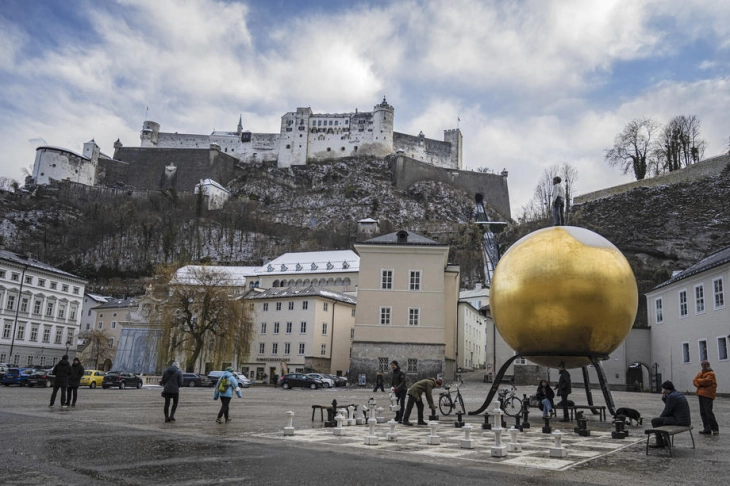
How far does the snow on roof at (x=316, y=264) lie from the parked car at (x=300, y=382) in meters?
35.0

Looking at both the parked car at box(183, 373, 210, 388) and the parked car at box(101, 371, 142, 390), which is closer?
the parked car at box(101, 371, 142, 390)

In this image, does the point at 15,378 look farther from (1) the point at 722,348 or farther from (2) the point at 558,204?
(1) the point at 722,348

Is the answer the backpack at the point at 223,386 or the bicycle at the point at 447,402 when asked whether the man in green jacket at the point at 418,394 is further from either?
the backpack at the point at 223,386

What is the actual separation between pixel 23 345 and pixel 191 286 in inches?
1129

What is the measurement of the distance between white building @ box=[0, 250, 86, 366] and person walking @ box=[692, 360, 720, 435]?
213 feet

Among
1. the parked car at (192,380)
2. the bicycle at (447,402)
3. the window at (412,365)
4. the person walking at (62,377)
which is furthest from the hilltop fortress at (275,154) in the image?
the person walking at (62,377)

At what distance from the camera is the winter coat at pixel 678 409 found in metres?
11.6

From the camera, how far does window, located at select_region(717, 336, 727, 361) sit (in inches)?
1241

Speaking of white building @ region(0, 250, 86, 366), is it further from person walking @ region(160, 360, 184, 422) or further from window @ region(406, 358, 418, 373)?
person walking @ region(160, 360, 184, 422)

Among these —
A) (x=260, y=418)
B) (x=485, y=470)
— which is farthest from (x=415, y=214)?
(x=485, y=470)

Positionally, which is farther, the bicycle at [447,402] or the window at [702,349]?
the window at [702,349]

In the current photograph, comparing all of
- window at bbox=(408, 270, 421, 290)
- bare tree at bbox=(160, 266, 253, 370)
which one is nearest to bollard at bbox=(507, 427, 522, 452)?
window at bbox=(408, 270, 421, 290)

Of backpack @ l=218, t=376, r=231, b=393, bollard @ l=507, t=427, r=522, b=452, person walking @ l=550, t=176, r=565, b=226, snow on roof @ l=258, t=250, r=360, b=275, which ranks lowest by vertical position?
bollard @ l=507, t=427, r=522, b=452

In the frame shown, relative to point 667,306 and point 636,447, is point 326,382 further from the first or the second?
point 636,447
